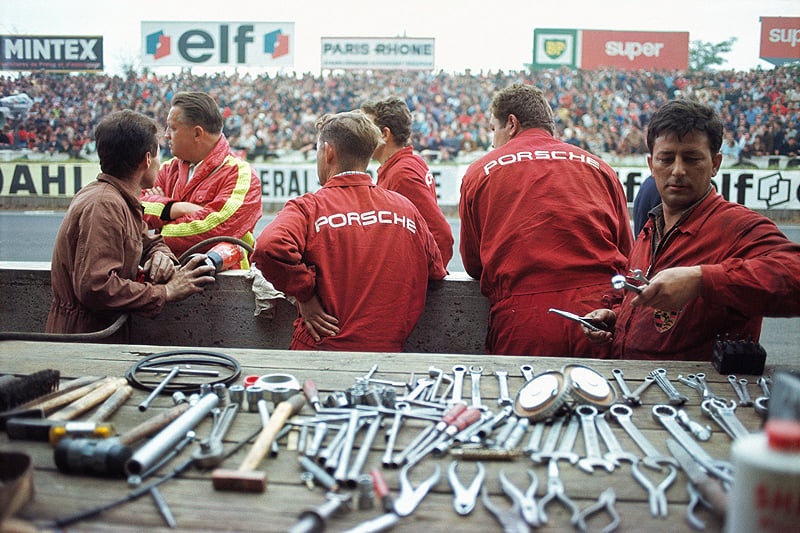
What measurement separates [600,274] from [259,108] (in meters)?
17.4

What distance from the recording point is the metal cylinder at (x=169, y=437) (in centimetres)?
149

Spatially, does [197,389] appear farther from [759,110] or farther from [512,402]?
[759,110]

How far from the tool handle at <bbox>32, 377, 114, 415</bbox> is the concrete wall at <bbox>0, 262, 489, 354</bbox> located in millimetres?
1648

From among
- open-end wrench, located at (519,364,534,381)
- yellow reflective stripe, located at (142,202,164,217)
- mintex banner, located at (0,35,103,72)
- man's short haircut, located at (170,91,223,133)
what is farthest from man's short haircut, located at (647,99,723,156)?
mintex banner, located at (0,35,103,72)

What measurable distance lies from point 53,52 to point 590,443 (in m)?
20.2

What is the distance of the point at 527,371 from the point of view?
221cm

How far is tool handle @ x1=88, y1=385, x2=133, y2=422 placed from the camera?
178cm

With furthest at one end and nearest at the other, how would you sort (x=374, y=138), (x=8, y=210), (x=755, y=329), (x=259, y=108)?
1. (x=259, y=108)
2. (x=8, y=210)
3. (x=374, y=138)
4. (x=755, y=329)

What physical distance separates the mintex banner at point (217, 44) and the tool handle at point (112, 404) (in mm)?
18852

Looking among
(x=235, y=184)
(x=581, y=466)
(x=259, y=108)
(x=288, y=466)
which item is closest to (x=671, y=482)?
(x=581, y=466)

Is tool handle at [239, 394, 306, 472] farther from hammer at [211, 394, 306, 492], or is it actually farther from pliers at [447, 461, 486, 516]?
pliers at [447, 461, 486, 516]

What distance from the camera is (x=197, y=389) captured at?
2.02m

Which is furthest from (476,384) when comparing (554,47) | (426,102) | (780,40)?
(780,40)

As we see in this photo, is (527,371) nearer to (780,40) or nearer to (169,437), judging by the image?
(169,437)
